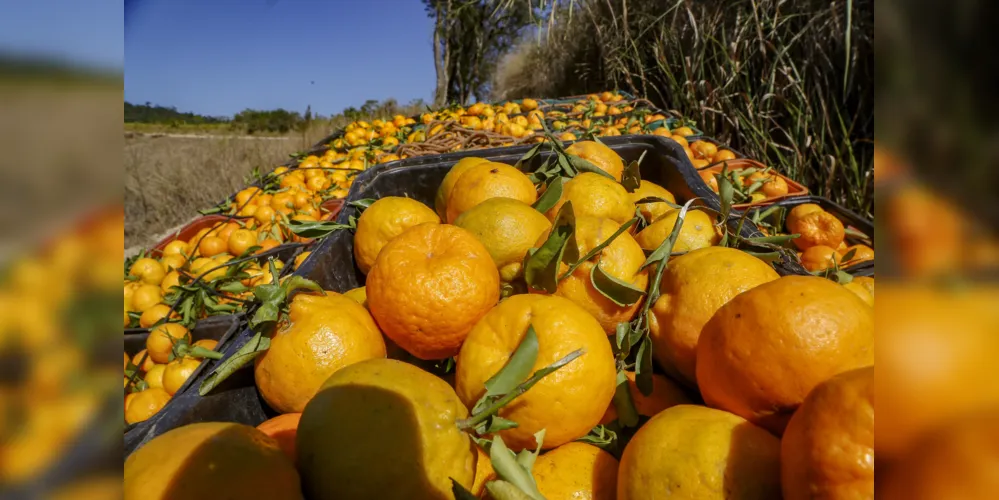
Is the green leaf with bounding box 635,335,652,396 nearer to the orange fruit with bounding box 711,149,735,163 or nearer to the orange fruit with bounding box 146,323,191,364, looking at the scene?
the orange fruit with bounding box 146,323,191,364

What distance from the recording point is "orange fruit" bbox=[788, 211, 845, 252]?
215 centimetres

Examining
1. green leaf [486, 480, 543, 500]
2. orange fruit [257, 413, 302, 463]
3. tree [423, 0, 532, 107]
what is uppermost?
tree [423, 0, 532, 107]

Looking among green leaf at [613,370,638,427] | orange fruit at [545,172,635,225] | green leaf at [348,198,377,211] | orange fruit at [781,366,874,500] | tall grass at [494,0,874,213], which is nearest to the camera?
orange fruit at [781,366,874,500]

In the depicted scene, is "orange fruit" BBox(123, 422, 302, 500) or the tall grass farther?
the tall grass

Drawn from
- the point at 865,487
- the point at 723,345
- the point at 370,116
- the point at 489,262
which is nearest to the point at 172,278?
the point at 489,262

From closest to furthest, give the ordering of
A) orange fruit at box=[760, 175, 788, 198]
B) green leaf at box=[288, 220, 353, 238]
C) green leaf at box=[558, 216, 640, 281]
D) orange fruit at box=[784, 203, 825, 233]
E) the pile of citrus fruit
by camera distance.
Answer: the pile of citrus fruit < green leaf at box=[558, 216, 640, 281] < green leaf at box=[288, 220, 353, 238] < orange fruit at box=[784, 203, 825, 233] < orange fruit at box=[760, 175, 788, 198]

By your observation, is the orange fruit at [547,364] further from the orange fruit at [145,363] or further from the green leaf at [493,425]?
the orange fruit at [145,363]

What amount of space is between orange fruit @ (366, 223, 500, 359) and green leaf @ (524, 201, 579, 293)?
0.30 ft

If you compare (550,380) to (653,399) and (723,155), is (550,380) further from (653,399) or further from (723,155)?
(723,155)

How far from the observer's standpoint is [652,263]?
1.18 m

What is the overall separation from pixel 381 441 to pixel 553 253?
55 centimetres

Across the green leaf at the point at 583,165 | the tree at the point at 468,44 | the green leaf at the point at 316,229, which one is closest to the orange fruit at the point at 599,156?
the green leaf at the point at 583,165

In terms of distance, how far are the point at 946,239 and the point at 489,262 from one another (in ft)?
3.18

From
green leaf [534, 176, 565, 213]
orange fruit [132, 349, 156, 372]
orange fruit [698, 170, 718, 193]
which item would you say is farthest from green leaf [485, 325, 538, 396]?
orange fruit [698, 170, 718, 193]
